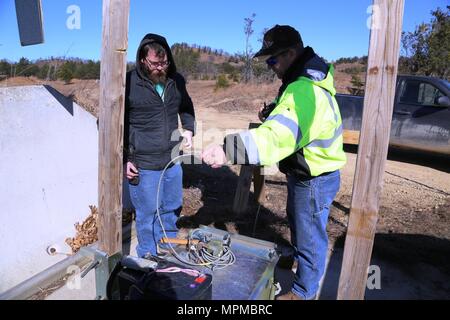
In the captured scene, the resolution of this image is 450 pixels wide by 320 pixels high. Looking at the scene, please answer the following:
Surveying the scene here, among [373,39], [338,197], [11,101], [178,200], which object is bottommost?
[338,197]

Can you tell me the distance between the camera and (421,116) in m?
7.25

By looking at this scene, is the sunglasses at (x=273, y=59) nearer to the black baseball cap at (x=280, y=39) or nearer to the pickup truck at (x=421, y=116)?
the black baseball cap at (x=280, y=39)

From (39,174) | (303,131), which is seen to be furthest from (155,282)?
(39,174)

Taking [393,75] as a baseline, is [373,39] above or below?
above

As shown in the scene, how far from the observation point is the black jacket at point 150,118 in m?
3.02

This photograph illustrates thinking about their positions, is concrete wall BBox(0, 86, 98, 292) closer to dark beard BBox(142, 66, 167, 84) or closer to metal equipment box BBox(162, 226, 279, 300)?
dark beard BBox(142, 66, 167, 84)

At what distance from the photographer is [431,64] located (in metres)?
16.3

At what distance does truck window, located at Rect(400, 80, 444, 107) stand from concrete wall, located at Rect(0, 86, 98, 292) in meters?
6.37

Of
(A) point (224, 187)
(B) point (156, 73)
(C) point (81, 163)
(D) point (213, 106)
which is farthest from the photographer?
(D) point (213, 106)

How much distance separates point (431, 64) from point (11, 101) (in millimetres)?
17694

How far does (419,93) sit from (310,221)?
6.24 metres

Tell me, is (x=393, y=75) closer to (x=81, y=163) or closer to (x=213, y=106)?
(x=81, y=163)

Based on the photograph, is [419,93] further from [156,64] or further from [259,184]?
[156,64]

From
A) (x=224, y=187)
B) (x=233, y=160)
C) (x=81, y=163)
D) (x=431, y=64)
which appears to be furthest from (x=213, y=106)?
(x=233, y=160)
